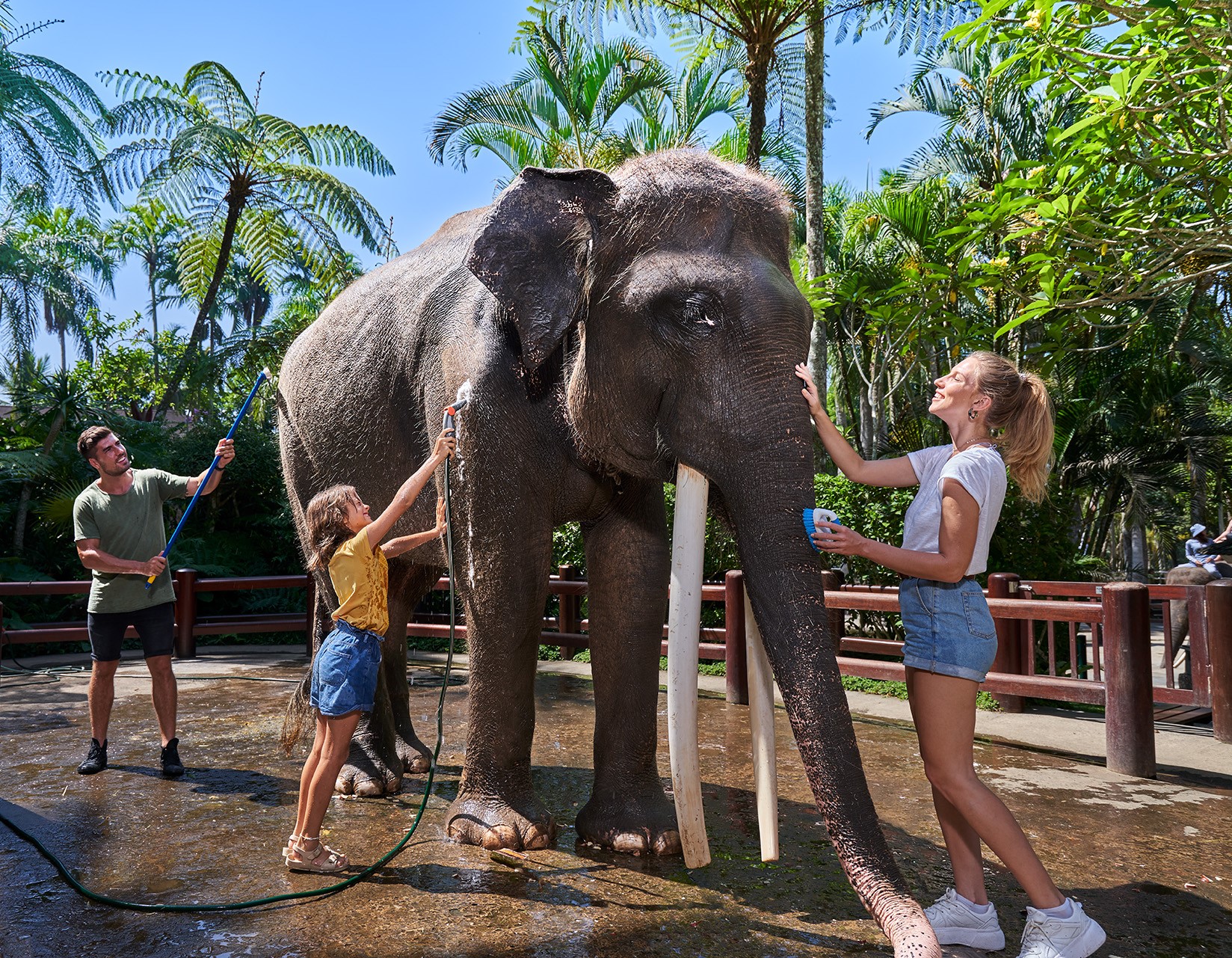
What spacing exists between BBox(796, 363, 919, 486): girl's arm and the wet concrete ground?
4.89 ft

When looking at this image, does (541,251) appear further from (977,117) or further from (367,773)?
(977,117)

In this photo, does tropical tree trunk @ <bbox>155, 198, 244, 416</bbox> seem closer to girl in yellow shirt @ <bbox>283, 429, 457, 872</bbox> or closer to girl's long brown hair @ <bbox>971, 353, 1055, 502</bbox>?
girl in yellow shirt @ <bbox>283, 429, 457, 872</bbox>

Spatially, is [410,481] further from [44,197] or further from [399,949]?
[44,197]

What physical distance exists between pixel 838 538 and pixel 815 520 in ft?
0.32

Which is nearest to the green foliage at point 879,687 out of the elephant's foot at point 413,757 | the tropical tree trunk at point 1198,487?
the elephant's foot at point 413,757

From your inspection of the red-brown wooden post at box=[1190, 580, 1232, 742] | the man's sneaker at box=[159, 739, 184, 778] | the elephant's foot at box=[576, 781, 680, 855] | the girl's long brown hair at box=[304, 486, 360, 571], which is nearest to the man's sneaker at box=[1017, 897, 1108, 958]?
the elephant's foot at box=[576, 781, 680, 855]

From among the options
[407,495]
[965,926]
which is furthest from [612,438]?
[965,926]

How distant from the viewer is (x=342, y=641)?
12.6 ft

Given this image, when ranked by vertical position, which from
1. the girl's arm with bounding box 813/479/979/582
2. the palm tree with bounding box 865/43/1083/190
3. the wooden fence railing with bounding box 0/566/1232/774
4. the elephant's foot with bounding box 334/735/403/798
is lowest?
the elephant's foot with bounding box 334/735/403/798

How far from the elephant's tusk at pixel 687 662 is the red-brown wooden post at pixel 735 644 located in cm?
428

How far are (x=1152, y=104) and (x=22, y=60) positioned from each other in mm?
20614

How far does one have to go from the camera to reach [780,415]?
3.28m

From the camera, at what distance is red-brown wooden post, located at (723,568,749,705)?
7.80 m

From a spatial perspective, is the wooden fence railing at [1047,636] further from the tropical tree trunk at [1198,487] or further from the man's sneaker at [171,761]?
the tropical tree trunk at [1198,487]
